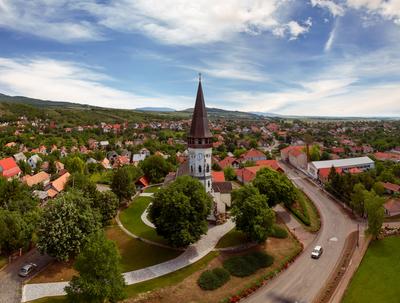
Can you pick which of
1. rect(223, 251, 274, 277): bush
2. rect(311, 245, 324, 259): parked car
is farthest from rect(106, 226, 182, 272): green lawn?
rect(311, 245, 324, 259): parked car

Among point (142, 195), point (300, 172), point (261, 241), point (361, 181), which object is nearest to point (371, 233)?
point (261, 241)

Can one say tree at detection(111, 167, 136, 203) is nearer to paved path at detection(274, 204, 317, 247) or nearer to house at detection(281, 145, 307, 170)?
paved path at detection(274, 204, 317, 247)

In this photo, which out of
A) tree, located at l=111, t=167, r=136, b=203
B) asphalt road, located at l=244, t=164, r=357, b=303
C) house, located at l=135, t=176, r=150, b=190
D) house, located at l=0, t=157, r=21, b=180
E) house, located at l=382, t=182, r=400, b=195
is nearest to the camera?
asphalt road, located at l=244, t=164, r=357, b=303

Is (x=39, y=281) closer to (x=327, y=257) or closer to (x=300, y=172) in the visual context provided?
(x=327, y=257)

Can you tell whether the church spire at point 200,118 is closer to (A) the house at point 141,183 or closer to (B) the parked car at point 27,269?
(B) the parked car at point 27,269

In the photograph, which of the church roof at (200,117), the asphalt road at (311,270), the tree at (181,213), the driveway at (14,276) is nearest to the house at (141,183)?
the church roof at (200,117)

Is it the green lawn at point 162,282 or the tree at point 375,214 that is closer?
the green lawn at point 162,282
